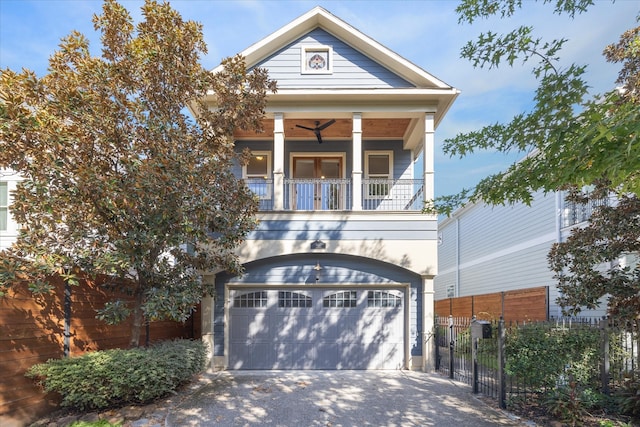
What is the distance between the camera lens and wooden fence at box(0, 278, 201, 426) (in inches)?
209

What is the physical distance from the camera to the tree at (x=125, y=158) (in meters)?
5.99

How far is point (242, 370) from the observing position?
9727 mm

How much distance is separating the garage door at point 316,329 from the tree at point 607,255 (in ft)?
12.9

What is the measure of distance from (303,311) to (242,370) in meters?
2.03

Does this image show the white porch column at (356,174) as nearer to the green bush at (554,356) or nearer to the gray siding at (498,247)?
the green bush at (554,356)

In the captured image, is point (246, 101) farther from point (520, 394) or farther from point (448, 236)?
point (448, 236)

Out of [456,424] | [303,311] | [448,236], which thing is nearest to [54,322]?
[303,311]

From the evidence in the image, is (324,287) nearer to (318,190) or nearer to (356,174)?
(318,190)

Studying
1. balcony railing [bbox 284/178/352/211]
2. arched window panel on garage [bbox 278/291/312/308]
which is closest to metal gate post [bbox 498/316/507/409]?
arched window panel on garage [bbox 278/291/312/308]

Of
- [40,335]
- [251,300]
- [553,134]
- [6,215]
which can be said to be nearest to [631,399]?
[553,134]

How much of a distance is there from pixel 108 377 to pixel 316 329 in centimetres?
507

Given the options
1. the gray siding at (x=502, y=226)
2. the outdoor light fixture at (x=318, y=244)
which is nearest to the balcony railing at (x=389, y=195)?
the outdoor light fixture at (x=318, y=244)

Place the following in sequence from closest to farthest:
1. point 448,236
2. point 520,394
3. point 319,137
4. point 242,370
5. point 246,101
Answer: point 520,394, point 246,101, point 242,370, point 319,137, point 448,236

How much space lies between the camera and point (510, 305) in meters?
12.2
